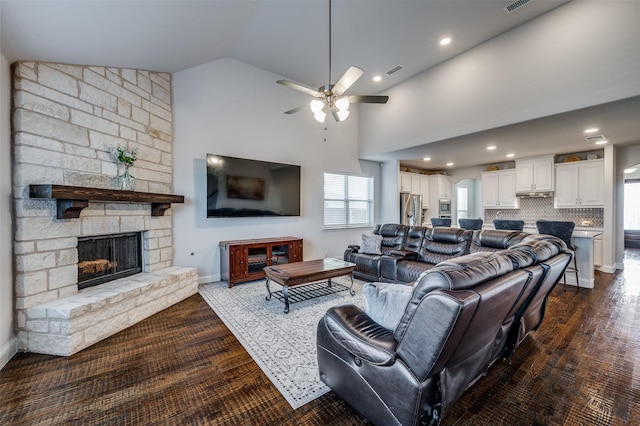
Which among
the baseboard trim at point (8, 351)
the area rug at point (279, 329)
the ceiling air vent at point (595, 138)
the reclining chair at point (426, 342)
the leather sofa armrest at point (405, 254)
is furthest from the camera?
the ceiling air vent at point (595, 138)

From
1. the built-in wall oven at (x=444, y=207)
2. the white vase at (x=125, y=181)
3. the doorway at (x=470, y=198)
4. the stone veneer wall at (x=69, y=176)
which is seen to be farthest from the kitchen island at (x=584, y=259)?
the white vase at (x=125, y=181)

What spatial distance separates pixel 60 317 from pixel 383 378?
2.90m

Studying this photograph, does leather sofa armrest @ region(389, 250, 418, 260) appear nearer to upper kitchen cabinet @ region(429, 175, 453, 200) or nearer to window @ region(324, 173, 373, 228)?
window @ region(324, 173, 373, 228)

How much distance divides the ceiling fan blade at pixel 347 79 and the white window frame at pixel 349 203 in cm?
332

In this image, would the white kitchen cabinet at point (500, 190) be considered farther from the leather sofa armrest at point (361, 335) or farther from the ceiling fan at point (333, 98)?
the leather sofa armrest at point (361, 335)

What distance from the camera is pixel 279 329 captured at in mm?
2895

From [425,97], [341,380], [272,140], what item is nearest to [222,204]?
[272,140]

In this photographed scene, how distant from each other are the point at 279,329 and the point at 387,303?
1661mm

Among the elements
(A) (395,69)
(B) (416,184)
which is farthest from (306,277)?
(B) (416,184)

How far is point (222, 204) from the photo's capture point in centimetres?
470

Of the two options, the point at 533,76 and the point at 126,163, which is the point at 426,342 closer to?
the point at 126,163

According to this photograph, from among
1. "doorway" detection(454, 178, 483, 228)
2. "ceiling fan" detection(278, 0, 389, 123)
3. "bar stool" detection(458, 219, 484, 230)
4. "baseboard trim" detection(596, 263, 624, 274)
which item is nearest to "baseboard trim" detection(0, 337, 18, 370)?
"ceiling fan" detection(278, 0, 389, 123)

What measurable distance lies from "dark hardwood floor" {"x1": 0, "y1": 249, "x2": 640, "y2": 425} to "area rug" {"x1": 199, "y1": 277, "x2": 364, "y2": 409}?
0.35 ft

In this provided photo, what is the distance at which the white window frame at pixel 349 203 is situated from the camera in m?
6.39
